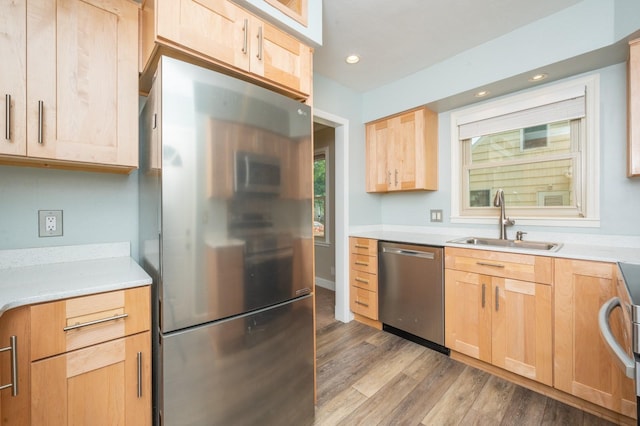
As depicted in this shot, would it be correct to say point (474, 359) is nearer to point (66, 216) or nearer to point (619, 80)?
point (619, 80)

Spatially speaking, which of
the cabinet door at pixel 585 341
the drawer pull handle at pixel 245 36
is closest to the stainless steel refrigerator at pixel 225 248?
the drawer pull handle at pixel 245 36

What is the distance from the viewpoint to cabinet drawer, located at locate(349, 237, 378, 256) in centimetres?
268

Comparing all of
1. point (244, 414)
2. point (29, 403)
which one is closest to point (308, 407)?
point (244, 414)

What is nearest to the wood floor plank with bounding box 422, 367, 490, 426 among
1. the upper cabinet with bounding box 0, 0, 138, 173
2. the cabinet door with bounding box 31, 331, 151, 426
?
the cabinet door with bounding box 31, 331, 151, 426

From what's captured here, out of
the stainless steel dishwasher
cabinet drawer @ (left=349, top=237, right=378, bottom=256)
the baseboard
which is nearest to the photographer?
the stainless steel dishwasher

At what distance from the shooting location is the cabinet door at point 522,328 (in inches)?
67.3

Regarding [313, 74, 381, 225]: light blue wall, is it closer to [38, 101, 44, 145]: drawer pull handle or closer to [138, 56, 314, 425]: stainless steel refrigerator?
[138, 56, 314, 425]: stainless steel refrigerator

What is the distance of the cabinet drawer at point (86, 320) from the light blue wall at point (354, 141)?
2.21 meters

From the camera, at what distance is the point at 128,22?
4.33 feet

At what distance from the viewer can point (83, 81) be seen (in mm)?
1206

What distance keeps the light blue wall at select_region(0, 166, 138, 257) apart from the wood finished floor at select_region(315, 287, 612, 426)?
1617 millimetres

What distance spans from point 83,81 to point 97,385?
4.24 ft

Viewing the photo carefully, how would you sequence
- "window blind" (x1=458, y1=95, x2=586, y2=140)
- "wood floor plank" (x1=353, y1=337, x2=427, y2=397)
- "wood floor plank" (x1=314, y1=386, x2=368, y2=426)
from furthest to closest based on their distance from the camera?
"window blind" (x1=458, y1=95, x2=586, y2=140)
"wood floor plank" (x1=353, y1=337, x2=427, y2=397)
"wood floor plank" (x1=314, y1=386, x2=368, y2=426)

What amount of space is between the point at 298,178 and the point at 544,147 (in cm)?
226
